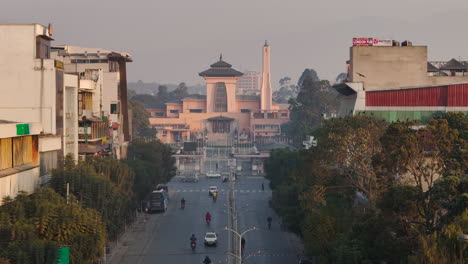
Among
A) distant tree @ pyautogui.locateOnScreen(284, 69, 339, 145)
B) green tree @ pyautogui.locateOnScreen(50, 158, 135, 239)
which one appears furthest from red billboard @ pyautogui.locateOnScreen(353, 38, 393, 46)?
distant tree @ pyautogui.locateOnScreen(284, 69, 339, 145)

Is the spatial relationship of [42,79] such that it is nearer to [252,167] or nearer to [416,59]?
[416,59]

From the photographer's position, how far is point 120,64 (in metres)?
95.1

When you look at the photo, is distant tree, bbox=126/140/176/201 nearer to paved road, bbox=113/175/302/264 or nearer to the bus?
the bus

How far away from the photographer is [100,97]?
247ft

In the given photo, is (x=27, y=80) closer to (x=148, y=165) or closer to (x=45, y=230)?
(x=45, y=230)

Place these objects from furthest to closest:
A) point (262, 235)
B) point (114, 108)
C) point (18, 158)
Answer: point (114, 108) < point (262, 235) < point (18, 158)

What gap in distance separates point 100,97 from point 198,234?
52.4 ft

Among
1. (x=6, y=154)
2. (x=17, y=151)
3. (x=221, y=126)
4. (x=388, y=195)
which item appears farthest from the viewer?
(x=221, y=126)

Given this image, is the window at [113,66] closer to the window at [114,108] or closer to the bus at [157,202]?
the window at [114,108]

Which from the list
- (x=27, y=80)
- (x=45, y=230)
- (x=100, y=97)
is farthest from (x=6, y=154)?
(x=100, y=97)

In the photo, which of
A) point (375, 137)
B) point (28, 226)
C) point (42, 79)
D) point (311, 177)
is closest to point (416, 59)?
point (311, 177)

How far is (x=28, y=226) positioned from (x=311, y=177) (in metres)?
28.6

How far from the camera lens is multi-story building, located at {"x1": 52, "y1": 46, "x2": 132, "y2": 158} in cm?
6619

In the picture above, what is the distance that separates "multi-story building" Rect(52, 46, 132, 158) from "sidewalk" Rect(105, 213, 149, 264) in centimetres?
660
